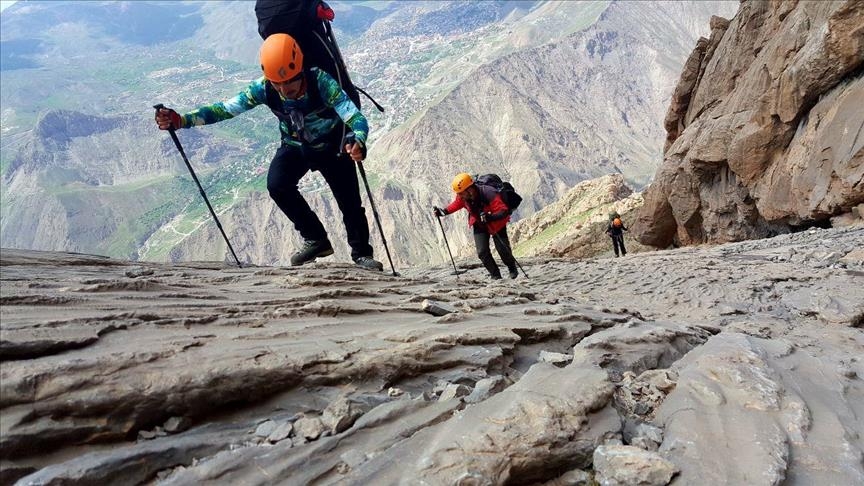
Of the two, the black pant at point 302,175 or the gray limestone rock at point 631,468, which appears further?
the black pant at point 302,175

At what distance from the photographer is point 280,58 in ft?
27.7

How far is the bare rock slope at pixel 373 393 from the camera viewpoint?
4062mm

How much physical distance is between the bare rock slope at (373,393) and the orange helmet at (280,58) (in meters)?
3.79

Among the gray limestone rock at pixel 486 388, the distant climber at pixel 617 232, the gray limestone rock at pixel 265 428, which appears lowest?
the distant climber at pixel 617 232

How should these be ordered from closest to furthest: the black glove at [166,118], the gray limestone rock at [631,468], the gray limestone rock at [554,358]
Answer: the gray limestone rock at [631,468] < the gray limestone rock at [554,358] < the black glove at [166,118]

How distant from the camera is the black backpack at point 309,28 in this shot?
9633mm

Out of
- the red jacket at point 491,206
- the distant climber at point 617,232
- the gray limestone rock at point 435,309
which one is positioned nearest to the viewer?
the gray limestone rock at point 435,309

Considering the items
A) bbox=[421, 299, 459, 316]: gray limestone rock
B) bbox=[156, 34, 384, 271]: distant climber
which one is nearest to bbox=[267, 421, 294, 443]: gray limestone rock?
bbox=[421, 299, 459, 316]: gray limestone rock

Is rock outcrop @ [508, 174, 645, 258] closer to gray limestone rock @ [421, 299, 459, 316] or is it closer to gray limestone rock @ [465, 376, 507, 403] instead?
gray limestone rock @ [421, 299, 459, 316]

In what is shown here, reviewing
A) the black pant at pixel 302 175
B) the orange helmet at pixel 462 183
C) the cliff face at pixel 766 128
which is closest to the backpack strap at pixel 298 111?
the black pant at pixel 302 175

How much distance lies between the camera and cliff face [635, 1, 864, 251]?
17.2 meters

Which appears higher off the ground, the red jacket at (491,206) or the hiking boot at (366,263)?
the red jacket at (491,206)

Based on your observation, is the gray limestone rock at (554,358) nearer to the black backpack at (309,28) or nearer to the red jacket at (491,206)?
the black backpack at (309,28)

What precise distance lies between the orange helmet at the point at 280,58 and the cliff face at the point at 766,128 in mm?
18311
